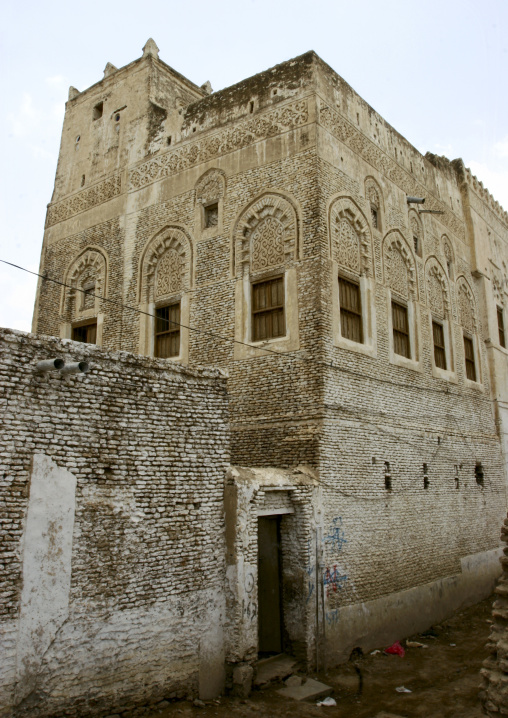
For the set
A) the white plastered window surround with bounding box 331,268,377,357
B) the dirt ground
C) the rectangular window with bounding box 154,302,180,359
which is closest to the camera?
the dirt ground

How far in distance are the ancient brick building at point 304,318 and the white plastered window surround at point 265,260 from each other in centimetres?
4

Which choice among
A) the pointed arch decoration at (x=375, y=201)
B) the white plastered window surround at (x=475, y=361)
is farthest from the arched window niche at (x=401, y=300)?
the white plastered window surround at (x=475, y=361)

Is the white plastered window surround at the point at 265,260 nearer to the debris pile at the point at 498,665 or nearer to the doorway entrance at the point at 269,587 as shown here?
the doorway entrance at the point at 269,587

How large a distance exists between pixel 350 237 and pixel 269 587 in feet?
22.7

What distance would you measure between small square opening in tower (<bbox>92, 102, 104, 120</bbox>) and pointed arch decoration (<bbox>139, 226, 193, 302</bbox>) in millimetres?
5025

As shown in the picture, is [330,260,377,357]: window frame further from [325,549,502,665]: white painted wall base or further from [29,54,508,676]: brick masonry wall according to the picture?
[325,549,502,665]: white painted wall base

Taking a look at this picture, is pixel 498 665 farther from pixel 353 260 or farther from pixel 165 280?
pixel 165 280

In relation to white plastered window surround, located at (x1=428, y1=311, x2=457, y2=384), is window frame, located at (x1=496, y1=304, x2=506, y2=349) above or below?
above

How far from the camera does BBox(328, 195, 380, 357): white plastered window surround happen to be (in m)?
11.3

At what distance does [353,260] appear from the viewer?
12.1 meters

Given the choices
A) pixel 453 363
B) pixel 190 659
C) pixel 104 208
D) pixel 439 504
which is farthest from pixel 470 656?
→ pixel 104 208

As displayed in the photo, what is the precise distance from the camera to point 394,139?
14398 mm

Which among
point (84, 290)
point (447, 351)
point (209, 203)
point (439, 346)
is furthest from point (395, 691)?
point (84, 290)

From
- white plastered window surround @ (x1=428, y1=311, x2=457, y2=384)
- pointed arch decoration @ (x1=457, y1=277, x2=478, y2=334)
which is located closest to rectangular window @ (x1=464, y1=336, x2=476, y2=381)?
pointed arch decoration @ (x1=457, y1=277, x2=478, y2=334)
